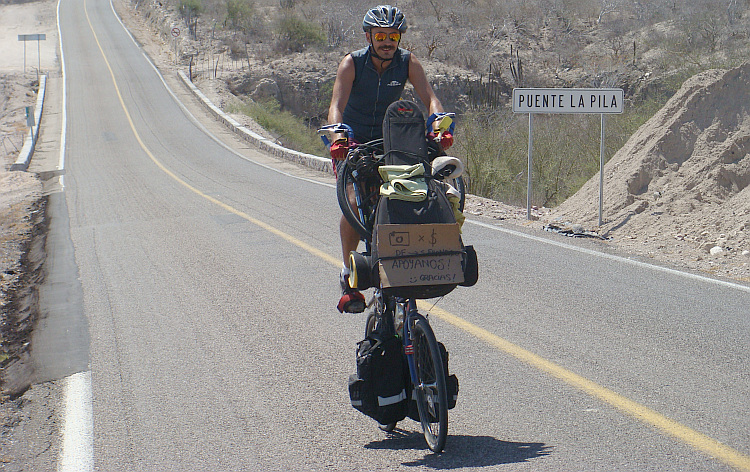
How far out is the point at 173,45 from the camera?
184 feet

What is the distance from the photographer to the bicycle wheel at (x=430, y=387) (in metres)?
3.48

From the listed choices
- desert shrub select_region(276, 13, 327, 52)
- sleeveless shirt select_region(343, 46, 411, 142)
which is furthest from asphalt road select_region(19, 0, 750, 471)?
desert shrub select_region(276, 13, 327, 52)

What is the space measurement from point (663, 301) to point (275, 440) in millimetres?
3892

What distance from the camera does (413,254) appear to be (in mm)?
3484

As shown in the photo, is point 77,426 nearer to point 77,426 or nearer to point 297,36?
point 77,426

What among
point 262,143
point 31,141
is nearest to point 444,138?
point 262,143

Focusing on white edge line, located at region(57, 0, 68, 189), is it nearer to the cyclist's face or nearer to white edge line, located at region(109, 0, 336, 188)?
white edge line, located at region(109, 0, 336, 188)

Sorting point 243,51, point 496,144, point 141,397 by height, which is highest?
point 243,51

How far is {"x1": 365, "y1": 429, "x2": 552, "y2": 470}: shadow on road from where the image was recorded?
3635 mm

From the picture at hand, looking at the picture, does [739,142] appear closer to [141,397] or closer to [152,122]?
[141,397]

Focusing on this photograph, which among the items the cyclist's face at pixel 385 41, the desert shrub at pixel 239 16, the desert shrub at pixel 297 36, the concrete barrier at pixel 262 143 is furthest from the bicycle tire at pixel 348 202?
the desert shrub at pixel 239 16

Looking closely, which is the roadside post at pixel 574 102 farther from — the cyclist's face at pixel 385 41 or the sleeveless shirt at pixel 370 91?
the cyclist's face at pixel 385 41

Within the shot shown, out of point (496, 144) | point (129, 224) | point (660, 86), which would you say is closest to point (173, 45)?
point (660, 86)

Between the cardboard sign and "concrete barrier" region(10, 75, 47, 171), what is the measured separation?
2439 centimetres
